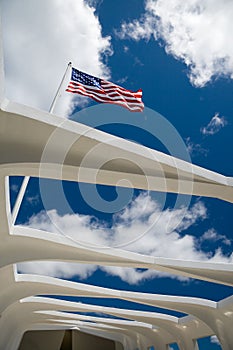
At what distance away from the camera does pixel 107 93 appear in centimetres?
1059

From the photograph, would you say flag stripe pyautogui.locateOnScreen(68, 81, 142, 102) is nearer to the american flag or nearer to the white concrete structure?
the american flag

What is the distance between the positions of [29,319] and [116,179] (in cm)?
1736

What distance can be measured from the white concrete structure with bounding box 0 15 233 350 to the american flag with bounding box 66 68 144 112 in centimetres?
279

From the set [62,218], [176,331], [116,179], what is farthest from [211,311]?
[116,179]

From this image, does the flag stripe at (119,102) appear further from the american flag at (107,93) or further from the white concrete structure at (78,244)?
the white concrete structure at (78,244)

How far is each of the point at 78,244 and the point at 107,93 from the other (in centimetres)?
480

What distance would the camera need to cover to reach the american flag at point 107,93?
10.3 m

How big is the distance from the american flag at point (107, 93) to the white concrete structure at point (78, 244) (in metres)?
2.79

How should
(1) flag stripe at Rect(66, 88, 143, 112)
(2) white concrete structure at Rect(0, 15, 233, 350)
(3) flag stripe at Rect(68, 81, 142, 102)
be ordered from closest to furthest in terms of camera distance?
(2) white concrete structure at Rect(0, 15, 233, 350)
(1) flag stripe at Rect(66, 88, 143, 112)
(3) flag stripe at Rect(68, 81, 142, 102)

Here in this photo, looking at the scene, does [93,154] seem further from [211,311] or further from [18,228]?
[211,311]

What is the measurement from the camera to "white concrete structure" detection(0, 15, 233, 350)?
708cm

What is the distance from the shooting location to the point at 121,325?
2497cm

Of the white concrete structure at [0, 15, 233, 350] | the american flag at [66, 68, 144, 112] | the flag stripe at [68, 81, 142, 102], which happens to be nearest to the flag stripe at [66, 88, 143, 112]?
the american flag at [66, 68, 144, 112]

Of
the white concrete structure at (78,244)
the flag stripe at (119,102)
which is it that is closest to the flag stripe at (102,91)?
the flag stripe at (119,102)
